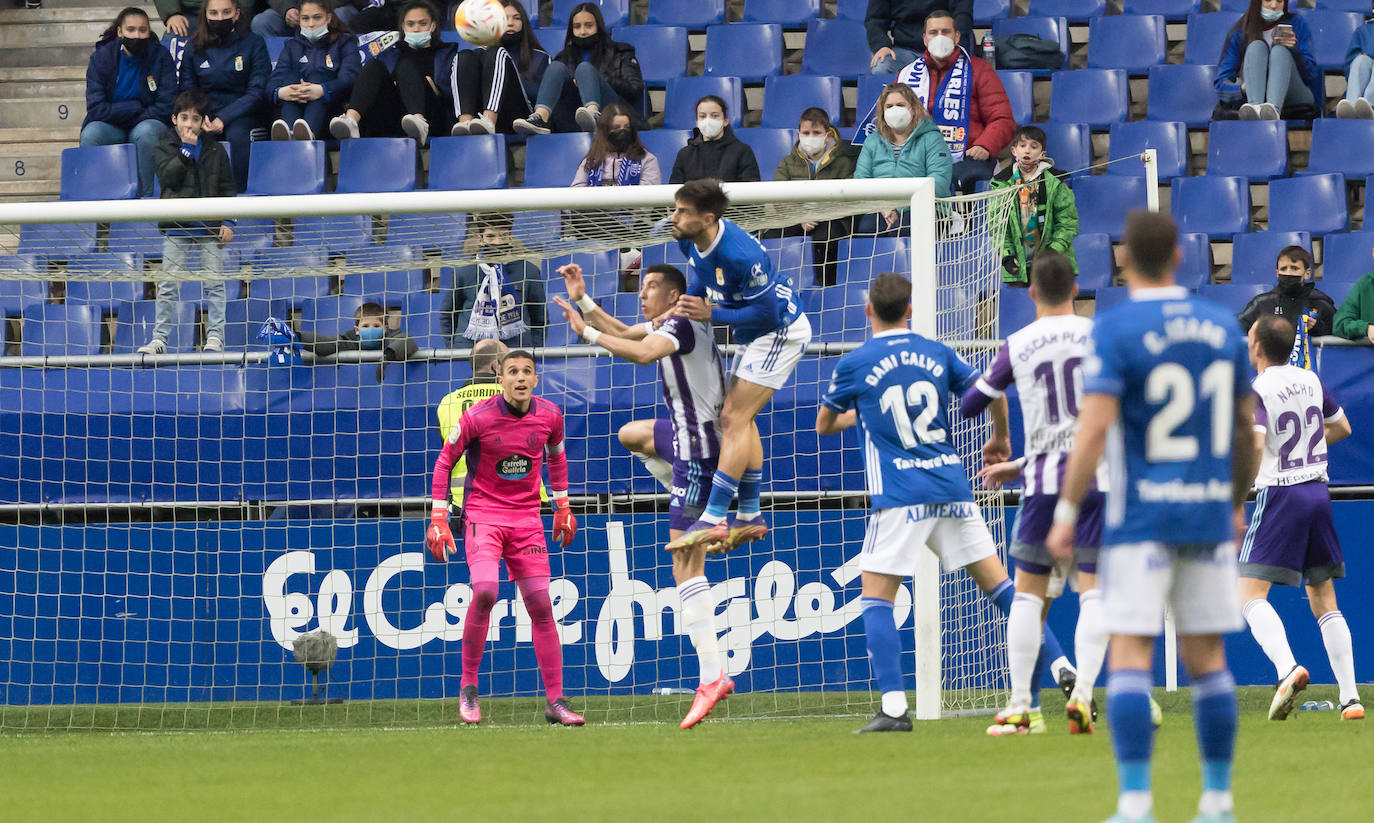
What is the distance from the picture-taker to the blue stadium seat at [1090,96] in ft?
49.2

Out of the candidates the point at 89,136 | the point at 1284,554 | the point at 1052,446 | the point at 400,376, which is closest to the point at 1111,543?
the point at 1052,446

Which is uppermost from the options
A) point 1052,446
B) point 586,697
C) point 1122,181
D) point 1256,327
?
point 1122,181

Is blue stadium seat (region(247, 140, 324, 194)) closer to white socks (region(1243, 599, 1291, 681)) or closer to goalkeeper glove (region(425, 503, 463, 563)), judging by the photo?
goalkeeper glove (region(425, 503, 463, 563))

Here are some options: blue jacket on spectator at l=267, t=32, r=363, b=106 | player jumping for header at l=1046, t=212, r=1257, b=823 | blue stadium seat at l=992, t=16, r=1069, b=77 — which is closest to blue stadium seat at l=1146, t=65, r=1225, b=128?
blue stadium seat at l=992, t=16, r=1069, b=77

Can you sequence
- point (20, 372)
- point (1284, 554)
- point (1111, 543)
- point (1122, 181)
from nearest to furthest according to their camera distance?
point (1111, 543), point (1284, 554), point (20, 372), point (1122, 181)

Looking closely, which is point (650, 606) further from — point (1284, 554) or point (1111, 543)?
point (1111, 543)

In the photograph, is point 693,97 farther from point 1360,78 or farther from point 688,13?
point 1360,78

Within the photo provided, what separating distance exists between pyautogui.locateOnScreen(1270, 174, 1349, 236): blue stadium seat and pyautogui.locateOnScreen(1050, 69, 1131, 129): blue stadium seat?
1.63 meters

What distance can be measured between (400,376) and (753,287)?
13.8 ft

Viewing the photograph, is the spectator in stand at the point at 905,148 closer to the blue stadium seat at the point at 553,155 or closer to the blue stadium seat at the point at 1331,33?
the blue stadium seat at the point at 553,155

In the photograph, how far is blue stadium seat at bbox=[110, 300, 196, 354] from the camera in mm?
12445

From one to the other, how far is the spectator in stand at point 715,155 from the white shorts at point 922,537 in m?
6.07

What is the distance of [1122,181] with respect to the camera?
14.3 metres

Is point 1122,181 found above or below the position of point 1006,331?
above
